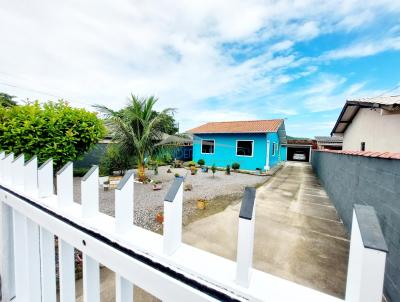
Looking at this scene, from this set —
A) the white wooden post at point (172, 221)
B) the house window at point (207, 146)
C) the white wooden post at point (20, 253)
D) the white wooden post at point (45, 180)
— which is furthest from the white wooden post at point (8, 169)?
the house window at point (207, 146)

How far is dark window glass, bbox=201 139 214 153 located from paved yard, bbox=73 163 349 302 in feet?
32.9

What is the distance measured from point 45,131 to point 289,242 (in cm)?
483

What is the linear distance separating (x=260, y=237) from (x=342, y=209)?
2725 millimetres

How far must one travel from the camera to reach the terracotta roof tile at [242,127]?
13305 mm

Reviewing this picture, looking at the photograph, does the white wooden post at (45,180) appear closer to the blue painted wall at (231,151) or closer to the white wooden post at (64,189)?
the white wooden post at (64,189)

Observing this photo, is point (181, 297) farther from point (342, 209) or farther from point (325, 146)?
point (325, 146)

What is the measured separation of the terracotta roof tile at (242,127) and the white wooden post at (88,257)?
1308 centimetres

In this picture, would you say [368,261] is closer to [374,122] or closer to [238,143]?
[374,122]

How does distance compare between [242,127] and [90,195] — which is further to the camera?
[242,127]

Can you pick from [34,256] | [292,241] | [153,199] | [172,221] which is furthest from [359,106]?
[34,256]

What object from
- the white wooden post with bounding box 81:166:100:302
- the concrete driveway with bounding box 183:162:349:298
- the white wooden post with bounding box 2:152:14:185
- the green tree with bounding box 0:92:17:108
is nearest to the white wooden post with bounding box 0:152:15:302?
the white wooden post with bounding box 2:152:14:185

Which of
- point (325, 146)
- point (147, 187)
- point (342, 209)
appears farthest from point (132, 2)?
point (325, 146)

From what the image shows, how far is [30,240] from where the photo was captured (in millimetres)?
1103

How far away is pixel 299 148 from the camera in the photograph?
93.2ft
